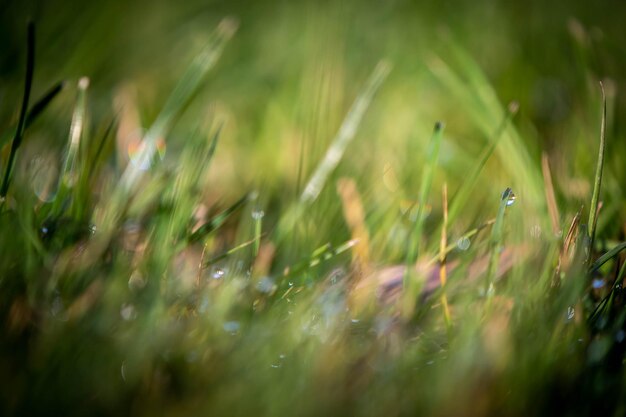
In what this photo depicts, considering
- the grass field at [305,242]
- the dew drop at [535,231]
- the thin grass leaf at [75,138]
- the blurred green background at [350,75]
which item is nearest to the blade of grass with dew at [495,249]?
the grass field at [305,242]

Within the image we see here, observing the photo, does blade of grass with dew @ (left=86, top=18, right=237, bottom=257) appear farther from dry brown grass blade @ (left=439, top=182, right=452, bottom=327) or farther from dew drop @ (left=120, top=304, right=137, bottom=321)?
dry brown grass blade @ (left=439, top=182, right=452, bottom=327)

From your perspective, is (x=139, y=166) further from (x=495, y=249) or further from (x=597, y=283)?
(x=597, y=283)

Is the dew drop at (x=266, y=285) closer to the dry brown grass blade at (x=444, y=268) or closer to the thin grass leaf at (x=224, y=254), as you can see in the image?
the thin grass leaf at (x=224, y=254)

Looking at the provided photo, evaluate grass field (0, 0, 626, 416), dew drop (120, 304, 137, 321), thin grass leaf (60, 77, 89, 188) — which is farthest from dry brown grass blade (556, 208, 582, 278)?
thin grass leaf (60, 77, 89, 188)

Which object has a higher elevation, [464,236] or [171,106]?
[171,106]

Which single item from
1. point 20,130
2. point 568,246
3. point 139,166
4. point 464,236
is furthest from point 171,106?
point 568,246

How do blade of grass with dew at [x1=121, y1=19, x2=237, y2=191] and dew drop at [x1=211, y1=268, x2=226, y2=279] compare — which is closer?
dew drop at [x1=211, y1=268, x2=226, y2=279]

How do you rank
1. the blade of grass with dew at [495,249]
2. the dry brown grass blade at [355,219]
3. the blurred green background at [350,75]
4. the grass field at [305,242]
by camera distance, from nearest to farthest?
the grass field at [305,242], the blade of grass with dew at [495,249], the dry brown grass blade at [355,219], the blurred green background at [350,75]

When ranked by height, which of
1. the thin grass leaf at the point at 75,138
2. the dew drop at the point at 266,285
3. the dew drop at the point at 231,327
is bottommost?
the dew drop at the point at 266,285
